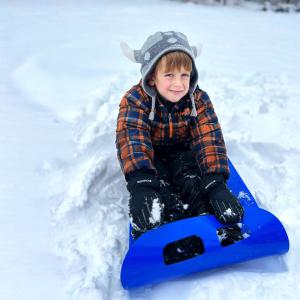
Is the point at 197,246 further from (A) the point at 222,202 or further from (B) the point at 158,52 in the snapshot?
(B) the point at 158,52

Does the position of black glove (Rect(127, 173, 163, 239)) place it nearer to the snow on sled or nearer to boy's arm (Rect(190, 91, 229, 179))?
the snow on sled

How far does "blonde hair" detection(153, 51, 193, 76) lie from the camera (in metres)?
1.81

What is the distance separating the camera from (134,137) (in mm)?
1910

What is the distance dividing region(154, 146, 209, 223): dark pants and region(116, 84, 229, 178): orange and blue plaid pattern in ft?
0.15

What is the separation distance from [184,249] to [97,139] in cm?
98

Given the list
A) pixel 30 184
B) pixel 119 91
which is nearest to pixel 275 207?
pixel 30 184

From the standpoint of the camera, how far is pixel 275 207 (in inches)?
78.8

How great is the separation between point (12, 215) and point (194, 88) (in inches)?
38.6

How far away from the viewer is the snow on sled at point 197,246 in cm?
153

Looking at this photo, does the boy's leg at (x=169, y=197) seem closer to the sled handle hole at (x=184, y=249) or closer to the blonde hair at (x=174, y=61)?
the sled handle hole at (x=184, y=249)

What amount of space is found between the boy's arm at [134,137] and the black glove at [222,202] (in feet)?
0.81

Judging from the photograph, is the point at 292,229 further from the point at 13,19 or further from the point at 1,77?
the point at 13,19

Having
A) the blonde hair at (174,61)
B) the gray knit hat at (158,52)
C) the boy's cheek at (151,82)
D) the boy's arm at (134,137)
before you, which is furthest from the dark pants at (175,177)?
the blonde hair at (174,61)

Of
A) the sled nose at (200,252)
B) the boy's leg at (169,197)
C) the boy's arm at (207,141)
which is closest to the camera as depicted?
the sled nose at (200,252)
